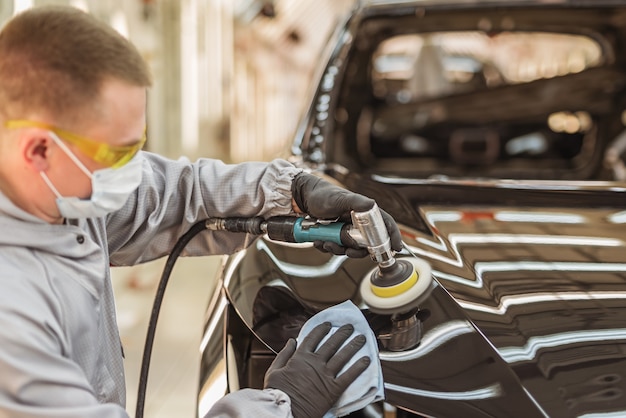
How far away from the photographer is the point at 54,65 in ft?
3.55

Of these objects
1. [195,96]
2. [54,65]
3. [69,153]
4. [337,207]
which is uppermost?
[54,65]

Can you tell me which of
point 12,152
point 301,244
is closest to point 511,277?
point 301,244

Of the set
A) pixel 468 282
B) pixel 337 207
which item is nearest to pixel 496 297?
pixel 468 282

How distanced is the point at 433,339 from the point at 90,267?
612mm

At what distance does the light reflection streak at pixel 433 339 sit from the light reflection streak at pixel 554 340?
0.08 meters

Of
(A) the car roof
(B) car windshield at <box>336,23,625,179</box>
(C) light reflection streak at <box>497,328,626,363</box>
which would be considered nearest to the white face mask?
(C) light reflection streak at <box>497,328,626,363</box>

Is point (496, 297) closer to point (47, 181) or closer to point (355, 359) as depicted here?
point (355, 359)

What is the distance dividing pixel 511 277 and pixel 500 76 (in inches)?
199

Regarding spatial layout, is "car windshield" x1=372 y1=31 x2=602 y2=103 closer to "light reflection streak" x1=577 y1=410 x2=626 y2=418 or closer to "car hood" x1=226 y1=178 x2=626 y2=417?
→ "car hood" x1=226 y1=178 x2=626 y2=417

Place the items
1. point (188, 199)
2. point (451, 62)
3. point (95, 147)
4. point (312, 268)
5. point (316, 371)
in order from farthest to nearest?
point (451, 62), point (188, 199), point (312, 268), point (316, 371), point (95, 147)

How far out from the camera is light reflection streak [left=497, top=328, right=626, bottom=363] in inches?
46.4

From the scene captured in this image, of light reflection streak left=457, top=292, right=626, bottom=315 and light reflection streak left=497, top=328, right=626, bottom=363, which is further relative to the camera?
light reflection streak left=457, top=292, right=626, bottom=315

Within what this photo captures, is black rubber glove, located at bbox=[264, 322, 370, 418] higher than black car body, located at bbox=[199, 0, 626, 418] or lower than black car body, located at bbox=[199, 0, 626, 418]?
lower

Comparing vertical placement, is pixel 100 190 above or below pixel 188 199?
above
